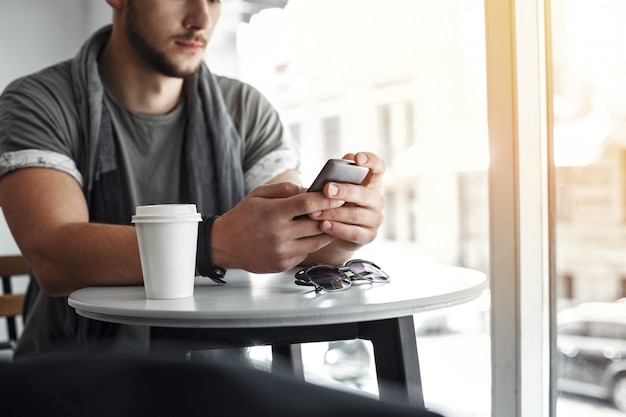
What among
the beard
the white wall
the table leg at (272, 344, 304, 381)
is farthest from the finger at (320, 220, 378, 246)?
the white wall

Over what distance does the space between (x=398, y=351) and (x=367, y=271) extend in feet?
0.40

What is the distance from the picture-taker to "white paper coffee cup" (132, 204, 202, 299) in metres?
0.78

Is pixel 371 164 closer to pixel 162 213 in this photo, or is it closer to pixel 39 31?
pixel 162 213

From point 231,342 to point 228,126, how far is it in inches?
32.9

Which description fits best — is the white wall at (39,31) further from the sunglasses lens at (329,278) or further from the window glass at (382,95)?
the sunglasses lens at (329,278)

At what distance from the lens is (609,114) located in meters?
1.42

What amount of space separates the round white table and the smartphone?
15 cm

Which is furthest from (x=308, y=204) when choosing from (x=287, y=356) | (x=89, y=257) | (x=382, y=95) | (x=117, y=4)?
(x=382, y=95)

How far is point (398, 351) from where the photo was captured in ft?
2.87

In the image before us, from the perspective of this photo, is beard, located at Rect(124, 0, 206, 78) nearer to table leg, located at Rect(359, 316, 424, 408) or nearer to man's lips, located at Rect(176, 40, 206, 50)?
man's lips, located at Rect(176, 40, 206, 50)

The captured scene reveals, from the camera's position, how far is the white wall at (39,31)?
290 centimetres

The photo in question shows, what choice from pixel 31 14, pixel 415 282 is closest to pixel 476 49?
Answer: pixel 415 282

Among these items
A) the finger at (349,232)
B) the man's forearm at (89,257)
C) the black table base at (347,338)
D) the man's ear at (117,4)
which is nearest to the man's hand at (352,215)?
the finger at (349,232)

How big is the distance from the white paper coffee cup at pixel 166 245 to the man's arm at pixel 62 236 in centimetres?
15
